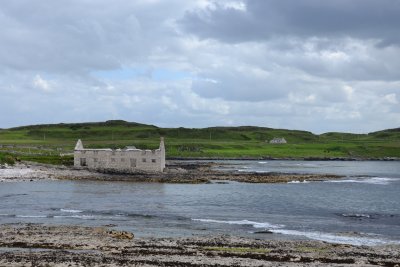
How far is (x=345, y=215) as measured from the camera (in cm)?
5728

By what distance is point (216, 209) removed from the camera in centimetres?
6006

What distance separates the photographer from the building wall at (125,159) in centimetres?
10669

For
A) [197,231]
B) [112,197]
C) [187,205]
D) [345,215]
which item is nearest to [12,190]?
[112,197]

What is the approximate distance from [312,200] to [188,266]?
44282 mm

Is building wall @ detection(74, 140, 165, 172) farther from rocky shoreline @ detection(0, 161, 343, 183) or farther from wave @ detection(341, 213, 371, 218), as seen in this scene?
wave @ detection(341, 213, 371, 218)

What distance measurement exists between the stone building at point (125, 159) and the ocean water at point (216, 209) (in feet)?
59.2

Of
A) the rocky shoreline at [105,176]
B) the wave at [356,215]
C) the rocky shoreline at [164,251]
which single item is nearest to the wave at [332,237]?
the rocky shoreline at [164,251]

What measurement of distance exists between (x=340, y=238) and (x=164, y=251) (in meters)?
15.6

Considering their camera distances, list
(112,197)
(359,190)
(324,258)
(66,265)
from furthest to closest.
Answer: (359,190), (112,197), (324,258), (66,265)

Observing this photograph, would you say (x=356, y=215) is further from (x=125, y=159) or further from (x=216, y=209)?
(x=125, y=159)

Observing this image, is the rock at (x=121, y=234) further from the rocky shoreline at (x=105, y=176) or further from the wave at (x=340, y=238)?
the rocky shoreline at (x=105, y=176)

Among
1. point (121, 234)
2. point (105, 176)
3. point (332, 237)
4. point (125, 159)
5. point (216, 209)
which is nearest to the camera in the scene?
point (121, 234)

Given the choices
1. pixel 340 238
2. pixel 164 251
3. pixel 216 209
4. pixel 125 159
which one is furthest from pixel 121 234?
pixel 125 159

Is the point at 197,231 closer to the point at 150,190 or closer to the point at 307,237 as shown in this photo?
the point at 307,237
